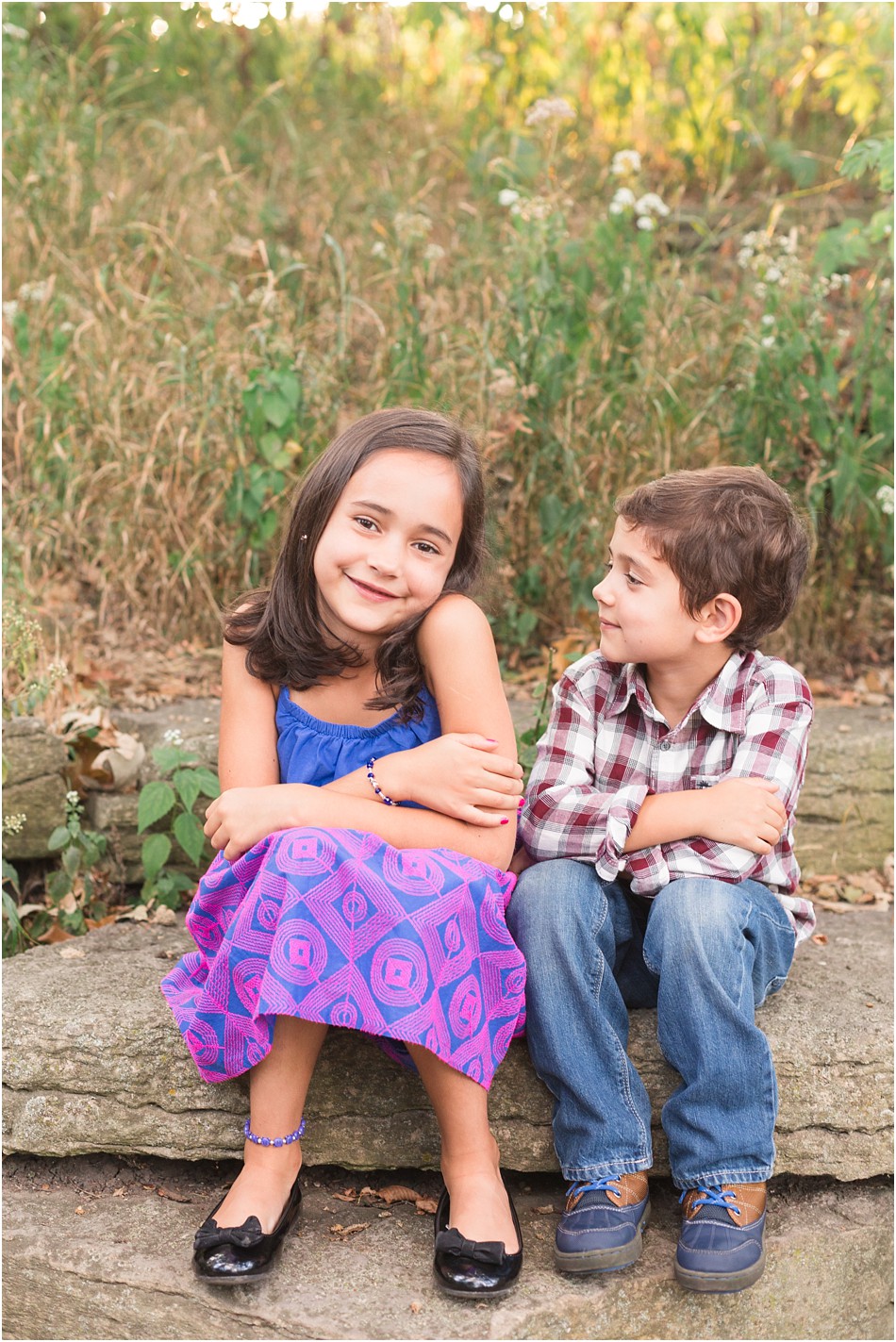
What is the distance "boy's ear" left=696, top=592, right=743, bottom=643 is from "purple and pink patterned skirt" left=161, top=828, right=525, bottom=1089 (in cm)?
A: 54

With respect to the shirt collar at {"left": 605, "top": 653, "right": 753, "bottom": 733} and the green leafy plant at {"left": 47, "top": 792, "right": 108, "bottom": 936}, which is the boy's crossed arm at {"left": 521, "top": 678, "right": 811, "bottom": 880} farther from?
the green leafy plant at {"left": 47, "top": 792, "right": 108, "bottom": 936}

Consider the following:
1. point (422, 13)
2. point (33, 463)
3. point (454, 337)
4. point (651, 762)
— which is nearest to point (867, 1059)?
point (651, 762)

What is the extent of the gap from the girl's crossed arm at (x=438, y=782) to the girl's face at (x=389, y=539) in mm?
71

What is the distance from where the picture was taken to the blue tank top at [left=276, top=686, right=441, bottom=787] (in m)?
2.10

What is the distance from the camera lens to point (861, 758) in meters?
3.05

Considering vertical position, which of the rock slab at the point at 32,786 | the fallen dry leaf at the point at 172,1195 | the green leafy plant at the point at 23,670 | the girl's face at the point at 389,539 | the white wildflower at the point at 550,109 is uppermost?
the white wildflower at the point at 550,109

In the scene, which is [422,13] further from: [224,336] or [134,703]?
[134,703]

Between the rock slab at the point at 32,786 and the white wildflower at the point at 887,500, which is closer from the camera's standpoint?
the rock slab at the point at 32,786

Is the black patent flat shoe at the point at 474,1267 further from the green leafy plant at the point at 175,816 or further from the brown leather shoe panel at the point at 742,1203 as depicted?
the green leafy plant at the point at 175,816

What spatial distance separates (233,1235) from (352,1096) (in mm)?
312

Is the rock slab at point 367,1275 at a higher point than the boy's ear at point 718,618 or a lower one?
lower

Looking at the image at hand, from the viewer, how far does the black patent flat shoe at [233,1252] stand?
1800mm

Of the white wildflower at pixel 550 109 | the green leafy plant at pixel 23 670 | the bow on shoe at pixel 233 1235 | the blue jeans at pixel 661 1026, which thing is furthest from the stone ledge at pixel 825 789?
the white wildflower at pixel 550 109

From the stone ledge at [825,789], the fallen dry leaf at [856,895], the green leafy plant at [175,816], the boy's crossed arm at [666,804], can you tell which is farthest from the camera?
the fallen dry leaf at [856,895]
